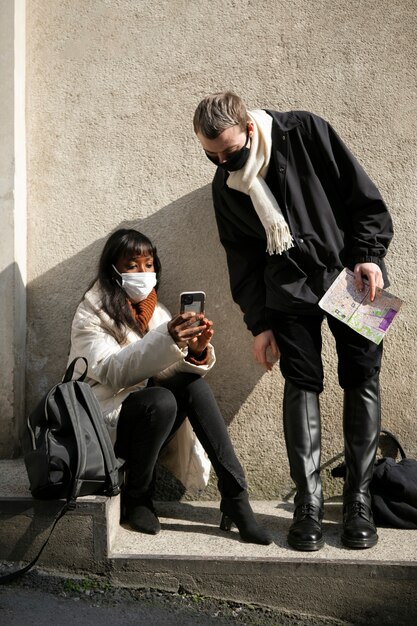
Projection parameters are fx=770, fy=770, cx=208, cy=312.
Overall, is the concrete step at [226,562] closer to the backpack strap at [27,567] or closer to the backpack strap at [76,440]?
the backpack strap at [27,567]

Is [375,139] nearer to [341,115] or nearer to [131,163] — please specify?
[341,115]

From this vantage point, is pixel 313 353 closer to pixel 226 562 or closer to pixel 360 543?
pixel 360 543

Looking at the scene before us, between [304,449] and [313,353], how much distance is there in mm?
421

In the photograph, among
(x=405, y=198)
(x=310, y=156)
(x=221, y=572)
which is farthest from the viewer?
(x=405, y=198)

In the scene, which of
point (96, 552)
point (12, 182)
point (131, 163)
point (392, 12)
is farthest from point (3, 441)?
point (392, 12)

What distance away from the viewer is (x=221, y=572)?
3.15 metres

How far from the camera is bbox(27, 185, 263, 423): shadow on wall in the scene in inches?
159

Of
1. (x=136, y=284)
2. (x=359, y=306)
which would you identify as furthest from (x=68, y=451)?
(x=359, y=306)

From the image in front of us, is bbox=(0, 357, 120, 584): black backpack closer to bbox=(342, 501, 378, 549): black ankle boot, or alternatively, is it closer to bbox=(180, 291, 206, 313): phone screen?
bbox=(180, 291, 206, 313): phone screen

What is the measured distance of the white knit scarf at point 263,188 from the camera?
3305 mm

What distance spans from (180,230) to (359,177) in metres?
1.10

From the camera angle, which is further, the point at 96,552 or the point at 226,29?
the point at 226,29

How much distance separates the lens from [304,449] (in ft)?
11.0

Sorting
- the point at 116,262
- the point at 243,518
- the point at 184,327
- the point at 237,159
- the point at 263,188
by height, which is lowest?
the point at 243,518
